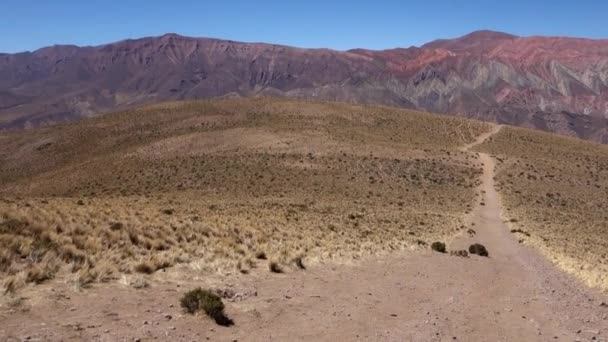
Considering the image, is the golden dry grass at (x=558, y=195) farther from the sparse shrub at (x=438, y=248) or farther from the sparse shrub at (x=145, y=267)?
the sparse shrub at (x=145, y=267)

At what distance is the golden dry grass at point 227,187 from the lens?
15.4 m

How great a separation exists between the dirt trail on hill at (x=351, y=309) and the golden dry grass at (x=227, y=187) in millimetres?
1350

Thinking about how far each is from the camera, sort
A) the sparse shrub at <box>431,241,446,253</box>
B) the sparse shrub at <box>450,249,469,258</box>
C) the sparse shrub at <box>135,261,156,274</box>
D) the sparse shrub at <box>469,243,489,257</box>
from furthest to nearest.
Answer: the sparse shrub at <box>469,243,489,257</box>, the sparse shrub at <box>431,241,446,253</box>, the sparse shrub at <box>450,249,469,258</box>, the sparse shrub at <box>135,261,156,274</box>

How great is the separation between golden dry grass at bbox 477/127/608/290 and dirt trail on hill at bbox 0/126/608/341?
4.14 meters

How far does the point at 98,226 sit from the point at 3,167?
72727 mm

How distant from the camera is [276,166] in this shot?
6162cm

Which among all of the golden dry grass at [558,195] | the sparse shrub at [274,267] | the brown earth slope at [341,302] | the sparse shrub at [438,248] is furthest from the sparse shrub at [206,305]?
the sparse shrub at [438,248]

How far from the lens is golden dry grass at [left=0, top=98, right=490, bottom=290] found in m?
15.4

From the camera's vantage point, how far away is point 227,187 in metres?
53.4

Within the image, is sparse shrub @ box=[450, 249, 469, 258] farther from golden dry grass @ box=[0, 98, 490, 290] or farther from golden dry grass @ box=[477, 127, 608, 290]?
golden dry grass @ box=[477, 127, 608, 290]

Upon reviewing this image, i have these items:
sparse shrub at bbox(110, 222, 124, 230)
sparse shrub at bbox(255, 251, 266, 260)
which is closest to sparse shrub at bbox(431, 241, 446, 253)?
sparse shrub at bbox(255, 251, 266, 260)

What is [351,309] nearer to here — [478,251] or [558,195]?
[478,251]

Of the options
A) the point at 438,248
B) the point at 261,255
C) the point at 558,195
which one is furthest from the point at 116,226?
the point at 558,195

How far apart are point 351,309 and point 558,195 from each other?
47.9 metres
